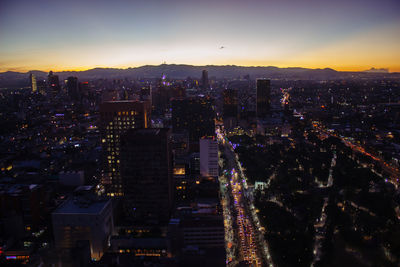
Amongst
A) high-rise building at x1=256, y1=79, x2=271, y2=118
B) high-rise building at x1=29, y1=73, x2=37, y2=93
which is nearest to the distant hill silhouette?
high-rise building at x1=29, y1=73, x2=37, y2=93

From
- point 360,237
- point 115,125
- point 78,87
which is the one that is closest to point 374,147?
point 360,237

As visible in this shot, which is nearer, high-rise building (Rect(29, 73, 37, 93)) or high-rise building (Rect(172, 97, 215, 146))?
high-rise building (Rect(172, 97, 215, 146))

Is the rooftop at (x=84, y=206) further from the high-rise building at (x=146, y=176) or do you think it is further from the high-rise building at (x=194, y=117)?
the high-rise building at (x=194, y=117)

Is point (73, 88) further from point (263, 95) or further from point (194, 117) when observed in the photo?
point (194, 117)

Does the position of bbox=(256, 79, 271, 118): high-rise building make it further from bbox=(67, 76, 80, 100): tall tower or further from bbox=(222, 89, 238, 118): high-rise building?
bbox=(67, 76, 80, 100): tall tower

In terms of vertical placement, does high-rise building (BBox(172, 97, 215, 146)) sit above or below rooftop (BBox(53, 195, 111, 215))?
above

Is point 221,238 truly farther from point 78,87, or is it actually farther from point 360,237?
point 78,87

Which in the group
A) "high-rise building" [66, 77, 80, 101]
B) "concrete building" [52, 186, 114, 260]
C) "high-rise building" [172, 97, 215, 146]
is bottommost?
"concrete building" [52, 186, 114, 260]
